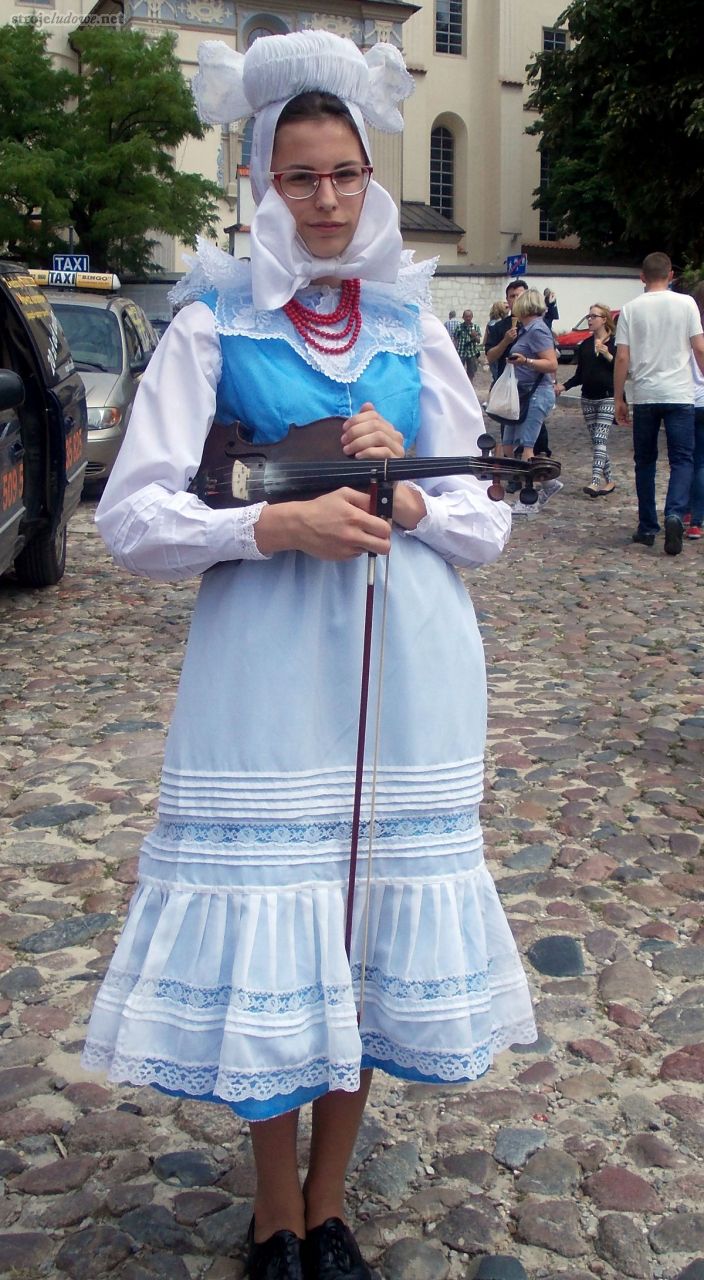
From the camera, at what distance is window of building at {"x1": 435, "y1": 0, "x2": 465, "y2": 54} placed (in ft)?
180

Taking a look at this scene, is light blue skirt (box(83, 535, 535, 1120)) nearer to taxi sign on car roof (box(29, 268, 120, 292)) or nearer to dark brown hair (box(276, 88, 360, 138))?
dark brown hair (box(276, 88, 360, 138))

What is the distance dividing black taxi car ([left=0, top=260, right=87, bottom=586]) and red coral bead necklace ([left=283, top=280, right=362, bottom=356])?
517 centimetres

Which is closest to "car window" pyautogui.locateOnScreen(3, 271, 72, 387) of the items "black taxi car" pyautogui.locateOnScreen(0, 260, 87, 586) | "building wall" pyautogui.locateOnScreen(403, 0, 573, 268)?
"black taxi car" pyautogui.locateOnScreen(0, 260, 87, 586)

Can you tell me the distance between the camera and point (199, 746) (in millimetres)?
2279

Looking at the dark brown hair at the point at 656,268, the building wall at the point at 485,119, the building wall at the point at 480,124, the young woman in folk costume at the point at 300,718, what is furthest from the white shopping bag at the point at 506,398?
the building wall at the point at 485,119

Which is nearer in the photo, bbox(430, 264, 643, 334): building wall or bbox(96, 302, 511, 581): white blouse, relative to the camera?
bbox(96, 302, 511, 581): white blouse

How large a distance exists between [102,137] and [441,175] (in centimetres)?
2551

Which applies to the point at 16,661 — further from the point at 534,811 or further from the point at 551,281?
the point at 551,281

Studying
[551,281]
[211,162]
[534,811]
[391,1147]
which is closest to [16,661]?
[534,811]

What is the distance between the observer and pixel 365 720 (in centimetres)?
225

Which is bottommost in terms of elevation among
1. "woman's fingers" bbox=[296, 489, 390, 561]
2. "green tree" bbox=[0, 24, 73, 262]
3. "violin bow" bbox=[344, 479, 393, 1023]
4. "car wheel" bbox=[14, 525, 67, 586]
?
"car wheel" bbox=[14, 525, 67, 586]

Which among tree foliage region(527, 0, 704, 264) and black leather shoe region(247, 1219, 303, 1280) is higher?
tree foliage region(527, 0, 704, 264)

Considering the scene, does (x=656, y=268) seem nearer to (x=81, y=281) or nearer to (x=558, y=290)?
(x=81, y=281)

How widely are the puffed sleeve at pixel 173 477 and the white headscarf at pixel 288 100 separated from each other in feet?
0.50
